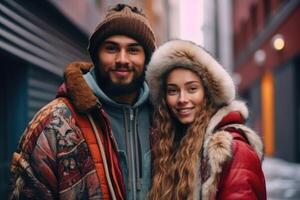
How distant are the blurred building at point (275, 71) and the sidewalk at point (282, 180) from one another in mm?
698

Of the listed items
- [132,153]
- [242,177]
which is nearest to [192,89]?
[132,153]

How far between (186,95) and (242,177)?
2.16ft

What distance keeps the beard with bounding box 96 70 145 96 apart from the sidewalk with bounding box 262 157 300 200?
8.00 m

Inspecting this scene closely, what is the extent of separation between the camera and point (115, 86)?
338 centimetres

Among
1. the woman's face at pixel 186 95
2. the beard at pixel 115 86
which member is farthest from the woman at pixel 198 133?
the beard at pixel 115 86

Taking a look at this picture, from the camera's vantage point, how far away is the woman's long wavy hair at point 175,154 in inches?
126

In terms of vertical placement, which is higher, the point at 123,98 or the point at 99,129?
the point at 123,98

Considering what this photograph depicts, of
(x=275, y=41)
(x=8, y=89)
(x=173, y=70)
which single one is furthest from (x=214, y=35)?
(x=173, y=70)

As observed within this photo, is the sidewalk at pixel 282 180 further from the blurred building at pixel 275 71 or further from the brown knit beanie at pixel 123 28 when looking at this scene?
the brown knit beanie at pixel 123 28

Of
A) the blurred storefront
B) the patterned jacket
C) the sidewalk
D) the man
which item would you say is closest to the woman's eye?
the man

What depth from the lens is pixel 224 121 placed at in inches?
127

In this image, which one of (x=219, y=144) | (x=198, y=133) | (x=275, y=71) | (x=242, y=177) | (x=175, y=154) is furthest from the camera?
(x=275, y=71)

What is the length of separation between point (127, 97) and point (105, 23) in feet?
1.57

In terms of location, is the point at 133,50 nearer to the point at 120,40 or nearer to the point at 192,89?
the point at 120,40
